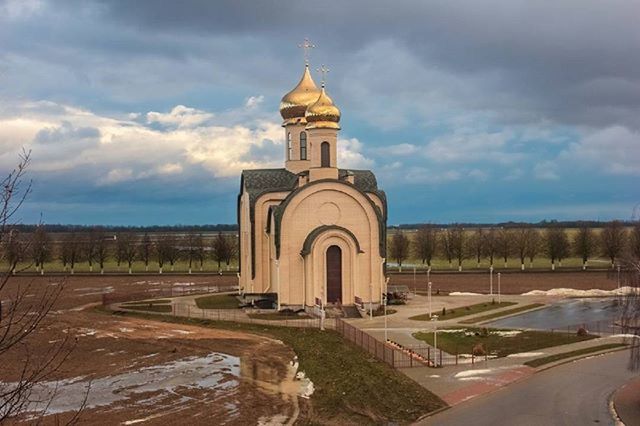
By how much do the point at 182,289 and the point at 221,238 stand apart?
23.2 metres

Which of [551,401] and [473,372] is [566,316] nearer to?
[473,372]

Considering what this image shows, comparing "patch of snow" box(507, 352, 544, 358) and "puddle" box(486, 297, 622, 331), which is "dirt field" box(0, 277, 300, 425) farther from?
"puddle" box(486, 297, 622, 331)

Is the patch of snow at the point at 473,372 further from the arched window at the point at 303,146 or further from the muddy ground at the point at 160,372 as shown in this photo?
the arched window at the point at 303,146

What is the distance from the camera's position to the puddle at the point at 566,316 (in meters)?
34.9

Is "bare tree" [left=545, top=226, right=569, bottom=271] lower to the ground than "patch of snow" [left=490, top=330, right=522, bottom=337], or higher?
higher

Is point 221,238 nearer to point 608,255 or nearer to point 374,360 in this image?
point 608,255

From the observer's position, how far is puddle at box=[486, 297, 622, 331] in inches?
1375

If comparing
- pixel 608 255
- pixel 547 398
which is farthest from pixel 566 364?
pixel 608 255

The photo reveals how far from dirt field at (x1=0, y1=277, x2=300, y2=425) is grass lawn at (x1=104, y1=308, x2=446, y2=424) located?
2.93ft

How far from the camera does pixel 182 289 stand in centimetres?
5697

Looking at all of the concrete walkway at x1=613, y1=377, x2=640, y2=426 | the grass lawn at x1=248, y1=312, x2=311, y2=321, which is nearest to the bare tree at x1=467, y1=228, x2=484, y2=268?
the grass lawn at x1=248, y1=312, x2=311, y2=321

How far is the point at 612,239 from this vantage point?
76.7m

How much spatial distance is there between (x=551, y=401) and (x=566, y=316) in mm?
19397

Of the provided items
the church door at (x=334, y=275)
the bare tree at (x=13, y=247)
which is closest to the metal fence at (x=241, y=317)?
the church door at (x=334, y=275)
